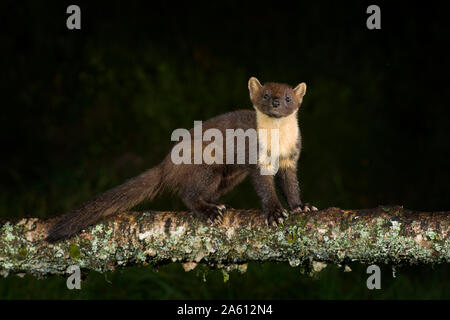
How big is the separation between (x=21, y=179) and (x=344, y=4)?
5004 mm

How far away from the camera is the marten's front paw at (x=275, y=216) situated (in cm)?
377

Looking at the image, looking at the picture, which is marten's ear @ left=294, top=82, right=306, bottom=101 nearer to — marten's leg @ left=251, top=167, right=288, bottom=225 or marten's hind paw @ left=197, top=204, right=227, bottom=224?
marten's leg @ left=251, top=167, right=288, bottom=225

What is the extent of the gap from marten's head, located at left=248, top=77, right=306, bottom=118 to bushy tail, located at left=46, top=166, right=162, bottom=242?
0.94 metres

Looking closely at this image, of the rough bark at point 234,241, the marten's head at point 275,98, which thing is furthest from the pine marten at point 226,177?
the rough bark at point 234,241

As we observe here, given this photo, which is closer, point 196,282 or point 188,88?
point 196,282

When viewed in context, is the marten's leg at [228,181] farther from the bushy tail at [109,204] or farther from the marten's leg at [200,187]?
the bushy tail at [109,204]

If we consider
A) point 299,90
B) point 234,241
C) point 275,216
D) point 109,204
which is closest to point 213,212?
point 234,241

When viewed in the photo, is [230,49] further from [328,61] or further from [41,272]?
[41,272]

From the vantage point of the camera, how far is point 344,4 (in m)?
8.74

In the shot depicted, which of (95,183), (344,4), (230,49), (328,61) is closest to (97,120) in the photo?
(95,183)

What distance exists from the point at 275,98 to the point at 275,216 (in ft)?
2.99

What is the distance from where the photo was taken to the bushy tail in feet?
12.8

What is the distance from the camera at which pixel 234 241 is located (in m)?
3.80

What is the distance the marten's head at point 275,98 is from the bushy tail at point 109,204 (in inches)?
37.0
